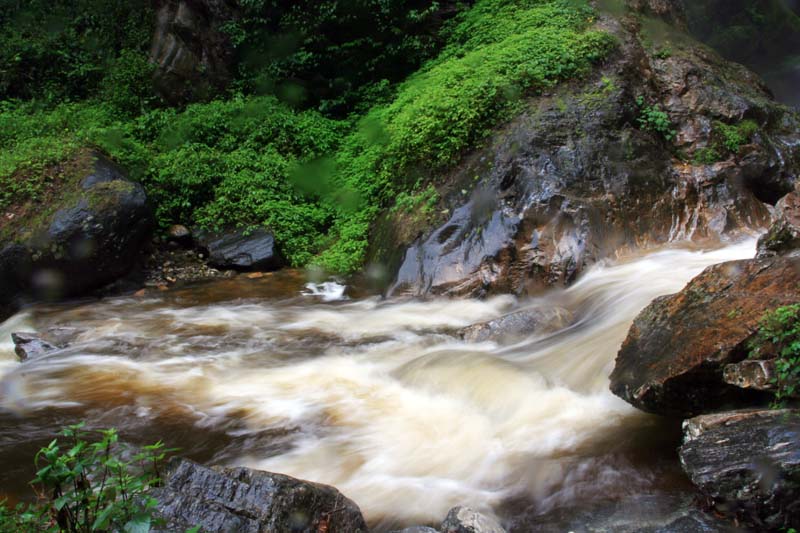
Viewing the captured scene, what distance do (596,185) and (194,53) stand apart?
8.99 metres

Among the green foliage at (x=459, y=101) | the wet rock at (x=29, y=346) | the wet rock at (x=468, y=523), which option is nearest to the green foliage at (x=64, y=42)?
the green foliage at (x=459, y=101)

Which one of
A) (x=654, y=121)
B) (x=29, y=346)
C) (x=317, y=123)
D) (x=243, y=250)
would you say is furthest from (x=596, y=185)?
(x=29, y=346)

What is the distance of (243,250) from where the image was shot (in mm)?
9797

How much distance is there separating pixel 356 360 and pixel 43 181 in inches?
232

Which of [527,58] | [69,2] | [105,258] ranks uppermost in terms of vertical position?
[69,2]

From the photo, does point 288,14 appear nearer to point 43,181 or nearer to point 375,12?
point 375,12

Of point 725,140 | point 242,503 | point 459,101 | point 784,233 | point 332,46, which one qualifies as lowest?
point 242,503

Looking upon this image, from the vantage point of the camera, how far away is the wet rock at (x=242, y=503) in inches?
120

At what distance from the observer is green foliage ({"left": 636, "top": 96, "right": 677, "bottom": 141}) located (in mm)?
9203

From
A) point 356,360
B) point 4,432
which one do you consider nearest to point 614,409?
point 356,360

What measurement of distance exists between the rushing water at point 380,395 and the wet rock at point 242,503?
28.7 inches

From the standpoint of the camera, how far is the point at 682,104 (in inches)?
383

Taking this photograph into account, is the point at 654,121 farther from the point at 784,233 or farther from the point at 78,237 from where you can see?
the point at 78,237

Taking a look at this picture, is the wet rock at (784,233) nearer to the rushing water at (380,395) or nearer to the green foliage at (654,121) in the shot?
the rushing water at (380,395)
